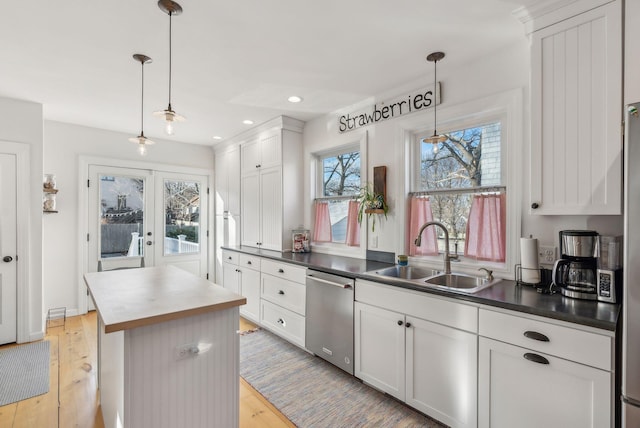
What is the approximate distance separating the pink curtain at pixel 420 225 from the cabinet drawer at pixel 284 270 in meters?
1.05

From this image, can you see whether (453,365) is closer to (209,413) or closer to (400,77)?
(209,413)

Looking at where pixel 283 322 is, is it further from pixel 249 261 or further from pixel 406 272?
pixel 406 272

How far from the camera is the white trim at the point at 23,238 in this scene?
324 cm

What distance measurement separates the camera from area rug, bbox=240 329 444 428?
2031 mm

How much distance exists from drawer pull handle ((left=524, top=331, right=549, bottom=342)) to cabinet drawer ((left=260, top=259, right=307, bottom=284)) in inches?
71.7

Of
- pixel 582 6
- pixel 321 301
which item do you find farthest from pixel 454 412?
pixel 582 6

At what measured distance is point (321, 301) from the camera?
2.73 meters

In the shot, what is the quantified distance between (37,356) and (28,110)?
8.30 feet

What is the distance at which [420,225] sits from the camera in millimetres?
2736

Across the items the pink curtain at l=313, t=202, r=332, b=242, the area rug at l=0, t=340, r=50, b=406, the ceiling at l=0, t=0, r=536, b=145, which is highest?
the ceiling at l=0, t=0, r=536, b=145

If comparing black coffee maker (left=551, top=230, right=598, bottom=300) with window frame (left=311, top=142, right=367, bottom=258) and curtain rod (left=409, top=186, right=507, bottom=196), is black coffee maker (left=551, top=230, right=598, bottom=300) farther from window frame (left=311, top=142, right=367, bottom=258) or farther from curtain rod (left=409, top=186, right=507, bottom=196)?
window frame (left=311, top=142, right=367, bottom=258)

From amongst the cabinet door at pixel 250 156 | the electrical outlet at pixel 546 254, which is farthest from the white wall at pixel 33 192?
→ the electrical outlet at pixel 546 254

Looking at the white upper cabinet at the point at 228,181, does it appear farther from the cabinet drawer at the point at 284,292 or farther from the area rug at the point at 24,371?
the area rug at the point at 24,371

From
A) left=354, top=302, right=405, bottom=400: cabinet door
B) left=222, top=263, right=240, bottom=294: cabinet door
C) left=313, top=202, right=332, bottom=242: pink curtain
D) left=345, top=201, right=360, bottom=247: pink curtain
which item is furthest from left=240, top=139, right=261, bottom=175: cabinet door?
left=354, top=302, right=405, bottom=400: cabinet door
